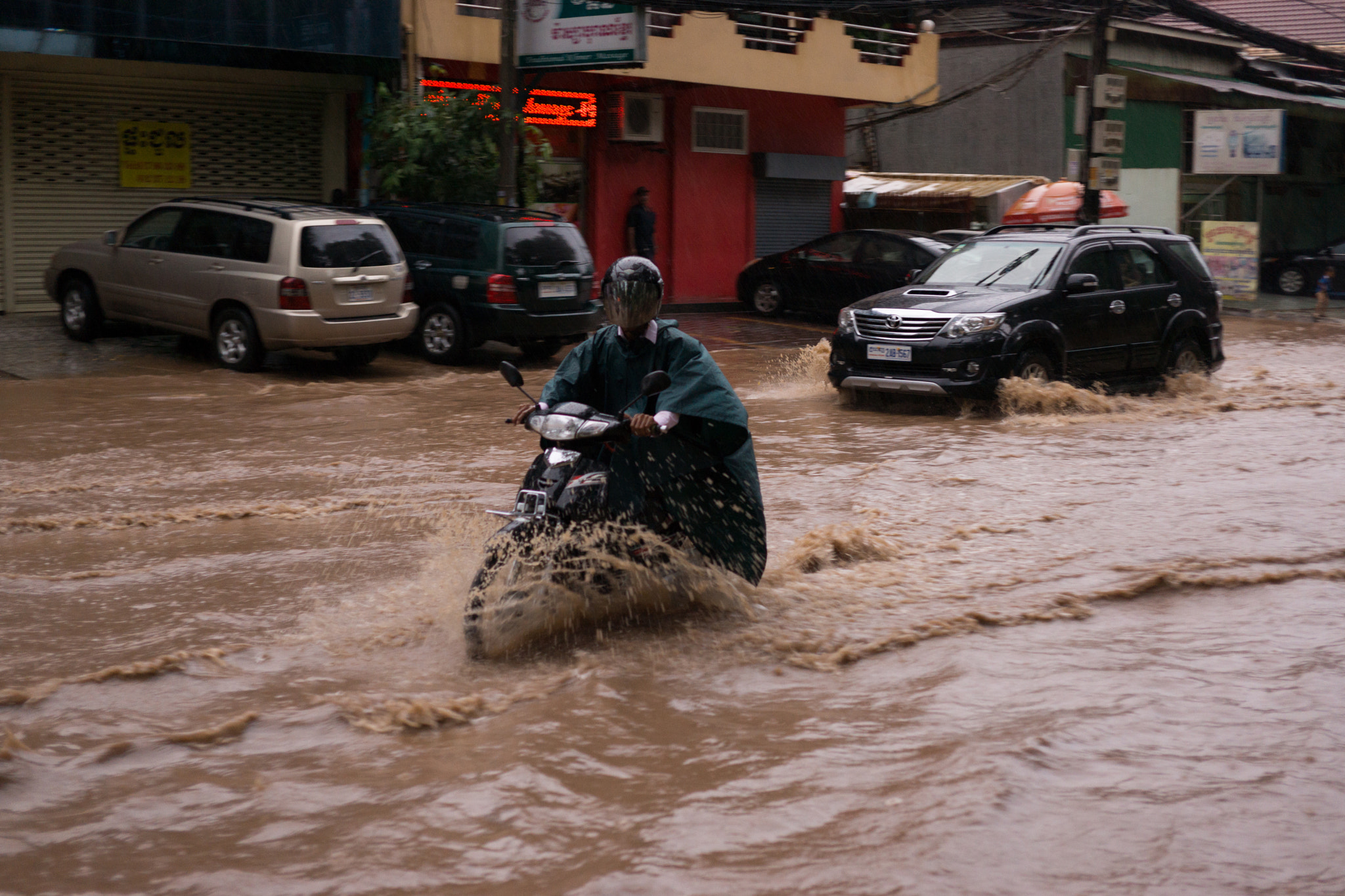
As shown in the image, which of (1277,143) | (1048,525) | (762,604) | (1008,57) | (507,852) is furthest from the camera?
(1008,57)

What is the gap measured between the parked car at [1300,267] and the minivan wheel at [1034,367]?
1770cm

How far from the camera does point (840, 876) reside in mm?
3598

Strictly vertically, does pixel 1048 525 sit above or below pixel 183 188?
below

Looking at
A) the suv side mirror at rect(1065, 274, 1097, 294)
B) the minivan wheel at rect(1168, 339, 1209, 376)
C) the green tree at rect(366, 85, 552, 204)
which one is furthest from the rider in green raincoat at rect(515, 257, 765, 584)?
the green tree at rect(366, 85, 552, 204)

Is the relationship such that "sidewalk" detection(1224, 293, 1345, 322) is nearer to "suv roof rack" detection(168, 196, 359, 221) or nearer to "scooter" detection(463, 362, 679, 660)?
"suv roof rack" detection(168, 196, 359, 221)

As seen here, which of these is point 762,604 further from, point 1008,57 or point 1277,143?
point 1008,57

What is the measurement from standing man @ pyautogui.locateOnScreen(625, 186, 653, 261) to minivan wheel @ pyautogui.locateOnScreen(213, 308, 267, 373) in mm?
7952

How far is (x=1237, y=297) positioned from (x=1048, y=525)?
737 inches

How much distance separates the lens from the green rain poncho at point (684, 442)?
16.8 ft

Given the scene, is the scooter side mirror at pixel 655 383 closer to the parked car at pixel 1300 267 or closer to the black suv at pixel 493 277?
the black suv at pixel 493 277

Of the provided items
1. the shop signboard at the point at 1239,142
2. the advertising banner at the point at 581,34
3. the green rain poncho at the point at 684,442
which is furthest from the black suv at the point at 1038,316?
the shop signboard at the point at 1239,142

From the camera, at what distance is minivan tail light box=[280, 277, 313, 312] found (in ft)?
42.1

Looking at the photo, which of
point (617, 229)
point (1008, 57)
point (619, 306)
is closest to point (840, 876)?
point (619, 306)

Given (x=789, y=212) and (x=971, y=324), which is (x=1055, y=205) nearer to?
(x=789, y=212)
